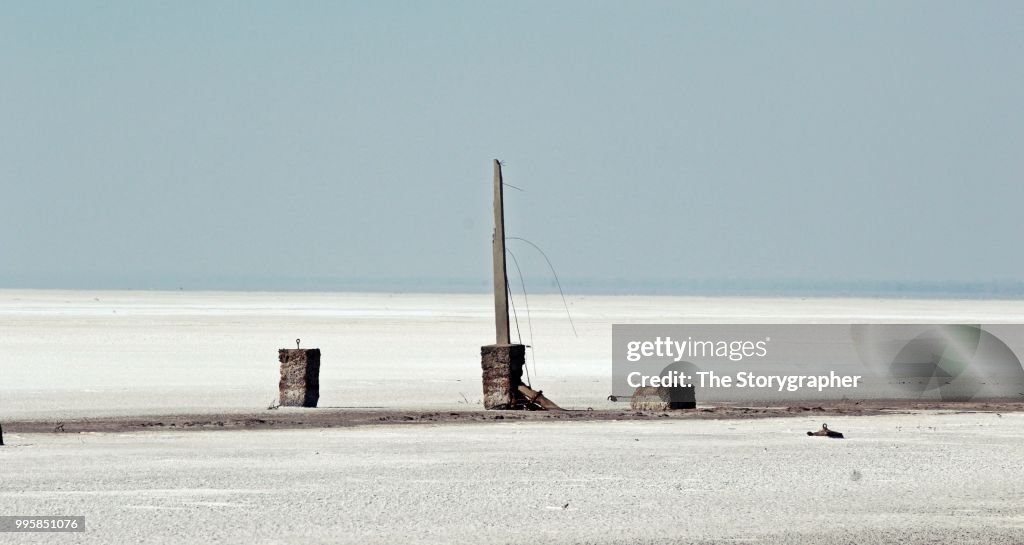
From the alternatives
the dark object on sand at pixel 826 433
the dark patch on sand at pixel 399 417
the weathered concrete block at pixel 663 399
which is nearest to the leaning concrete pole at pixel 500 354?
the dark patch on sand at pixel 399 417

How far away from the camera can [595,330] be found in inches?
2074

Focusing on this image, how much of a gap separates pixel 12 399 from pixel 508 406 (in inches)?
300

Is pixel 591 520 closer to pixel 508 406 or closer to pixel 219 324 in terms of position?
pixel 508 406

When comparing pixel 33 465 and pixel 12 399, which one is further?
pixel 12 399

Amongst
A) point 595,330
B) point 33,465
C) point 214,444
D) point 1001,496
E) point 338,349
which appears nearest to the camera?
point 1001,496

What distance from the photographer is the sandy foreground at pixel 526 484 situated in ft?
39.2

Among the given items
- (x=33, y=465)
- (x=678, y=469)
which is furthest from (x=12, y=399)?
(x=678, y=469)

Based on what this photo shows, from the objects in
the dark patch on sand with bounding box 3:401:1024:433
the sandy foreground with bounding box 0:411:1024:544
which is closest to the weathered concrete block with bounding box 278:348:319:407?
the dark patch on sand with bounding box 3:401:1024:433

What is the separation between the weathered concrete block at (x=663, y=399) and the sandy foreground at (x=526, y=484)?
2.73 meters

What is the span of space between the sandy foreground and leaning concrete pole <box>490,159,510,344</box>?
10.5 ft

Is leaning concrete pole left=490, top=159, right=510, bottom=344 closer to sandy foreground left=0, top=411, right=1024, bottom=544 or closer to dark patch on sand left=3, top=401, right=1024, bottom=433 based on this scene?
dark patch on sand left=3, top=401, right=1024, bottom=433

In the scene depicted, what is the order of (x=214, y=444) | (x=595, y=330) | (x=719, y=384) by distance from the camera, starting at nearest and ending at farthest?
(x=214, y=444) < (x=719, y=384) < (x=595, y=330)

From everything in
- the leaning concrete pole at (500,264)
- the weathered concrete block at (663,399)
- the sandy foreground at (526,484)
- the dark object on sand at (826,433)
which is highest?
the leaning concrete pole at (500,264)

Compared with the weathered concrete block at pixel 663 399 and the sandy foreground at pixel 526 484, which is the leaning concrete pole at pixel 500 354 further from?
the sandy foreground at pixel 526 484
